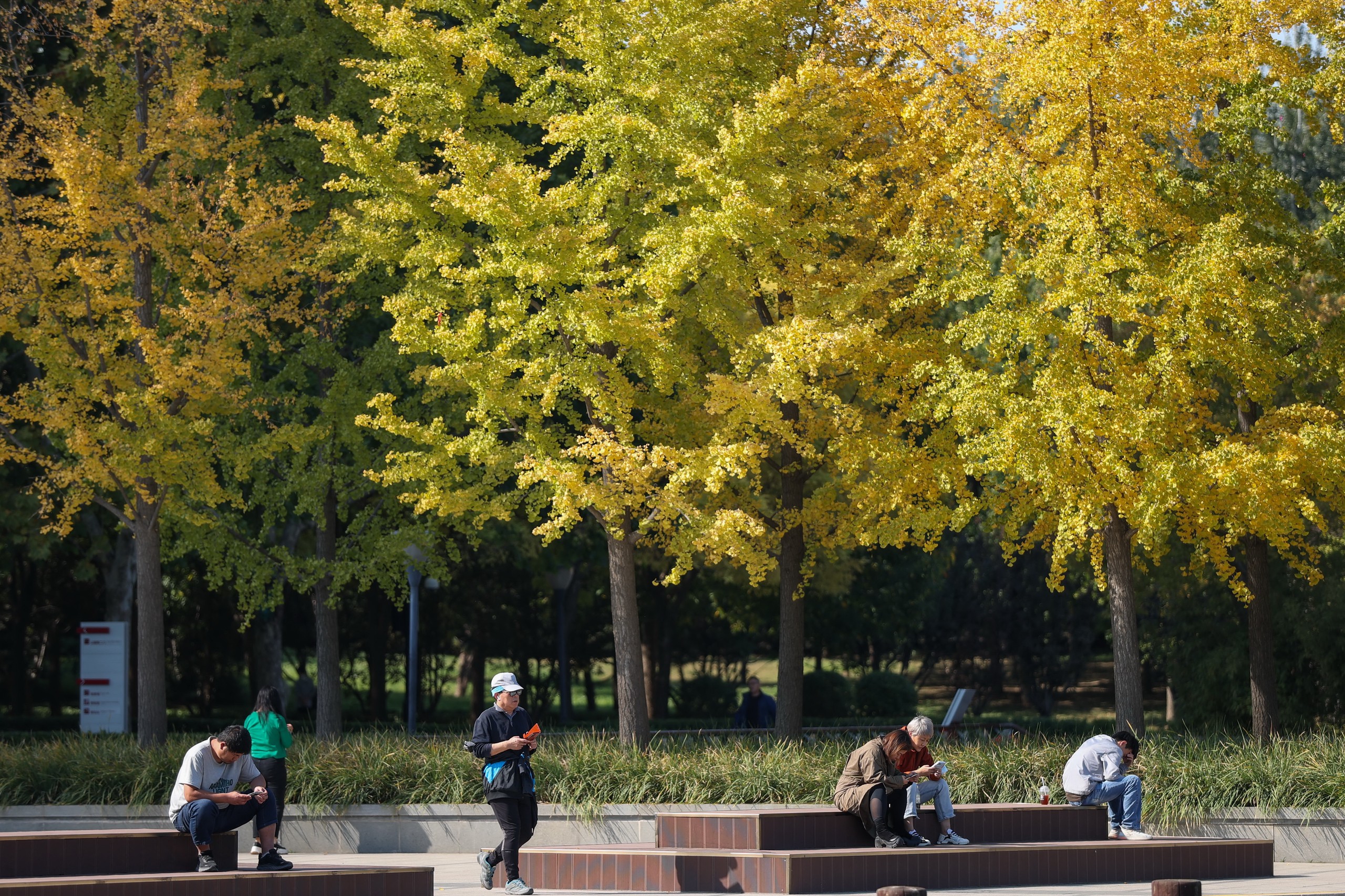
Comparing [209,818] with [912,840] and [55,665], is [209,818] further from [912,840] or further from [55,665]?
[55,665]

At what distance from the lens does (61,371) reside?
58.6ft

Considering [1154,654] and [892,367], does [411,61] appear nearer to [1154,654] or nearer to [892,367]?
[892,367]

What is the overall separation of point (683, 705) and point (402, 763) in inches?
716

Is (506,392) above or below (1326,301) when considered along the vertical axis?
Answer: below

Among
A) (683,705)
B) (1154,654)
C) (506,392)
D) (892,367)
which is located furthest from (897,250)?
(683,705)

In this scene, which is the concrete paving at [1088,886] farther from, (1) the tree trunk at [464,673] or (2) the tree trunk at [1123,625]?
(1) the tree trunk at [464,673]

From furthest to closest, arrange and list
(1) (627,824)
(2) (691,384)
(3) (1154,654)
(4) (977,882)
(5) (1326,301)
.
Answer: (3) (1154,654)
(5) (1326,301)
(2) (691,384)
(1) (627,824)
(4) (977,882)

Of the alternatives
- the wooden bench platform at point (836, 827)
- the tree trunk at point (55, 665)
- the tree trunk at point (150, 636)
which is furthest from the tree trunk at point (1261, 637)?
the tree trunk at point (55, 665)

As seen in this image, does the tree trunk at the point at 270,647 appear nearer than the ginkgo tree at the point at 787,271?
No

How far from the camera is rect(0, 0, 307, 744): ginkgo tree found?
17.5m

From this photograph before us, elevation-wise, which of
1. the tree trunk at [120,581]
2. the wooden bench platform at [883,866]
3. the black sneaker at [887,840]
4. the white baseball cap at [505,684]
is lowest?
the wooden bench platform at [883,866]

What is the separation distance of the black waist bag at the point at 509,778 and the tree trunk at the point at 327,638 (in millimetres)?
9317

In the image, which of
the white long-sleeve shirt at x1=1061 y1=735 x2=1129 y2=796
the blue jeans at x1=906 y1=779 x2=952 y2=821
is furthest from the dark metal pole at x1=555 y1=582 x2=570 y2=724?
the blue jeans at x1=906 y1=779 x2=952 y2=821

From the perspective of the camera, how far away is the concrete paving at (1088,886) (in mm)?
10797
